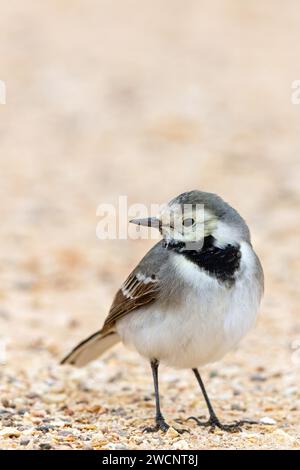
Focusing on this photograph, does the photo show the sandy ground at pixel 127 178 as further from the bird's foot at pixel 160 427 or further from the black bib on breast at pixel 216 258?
the black bib on breast at pixel 216 258

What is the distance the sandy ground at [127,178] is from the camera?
29.2 ft

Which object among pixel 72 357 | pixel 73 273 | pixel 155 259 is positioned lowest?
pixel 72 357

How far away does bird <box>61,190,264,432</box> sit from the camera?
7.41 metres

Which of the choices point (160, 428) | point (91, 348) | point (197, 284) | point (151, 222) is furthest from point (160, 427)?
point (151, 222)

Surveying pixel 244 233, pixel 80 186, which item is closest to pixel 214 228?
pixel 244 233

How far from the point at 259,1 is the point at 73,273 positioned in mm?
13623

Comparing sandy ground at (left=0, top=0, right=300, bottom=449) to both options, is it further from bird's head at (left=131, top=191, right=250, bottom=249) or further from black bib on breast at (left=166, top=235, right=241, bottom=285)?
bird's head at (left=131, top=191, right=250, bottom=249)

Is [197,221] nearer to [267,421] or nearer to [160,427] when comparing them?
[160,427]

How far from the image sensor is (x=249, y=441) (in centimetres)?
741

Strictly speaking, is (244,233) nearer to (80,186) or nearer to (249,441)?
(249,441)

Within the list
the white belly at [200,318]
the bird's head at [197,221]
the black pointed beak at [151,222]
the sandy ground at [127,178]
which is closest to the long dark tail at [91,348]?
the sandy ground at [127,178]

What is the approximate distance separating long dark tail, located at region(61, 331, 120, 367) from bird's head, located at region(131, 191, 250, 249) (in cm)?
162

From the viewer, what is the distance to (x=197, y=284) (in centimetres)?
737
